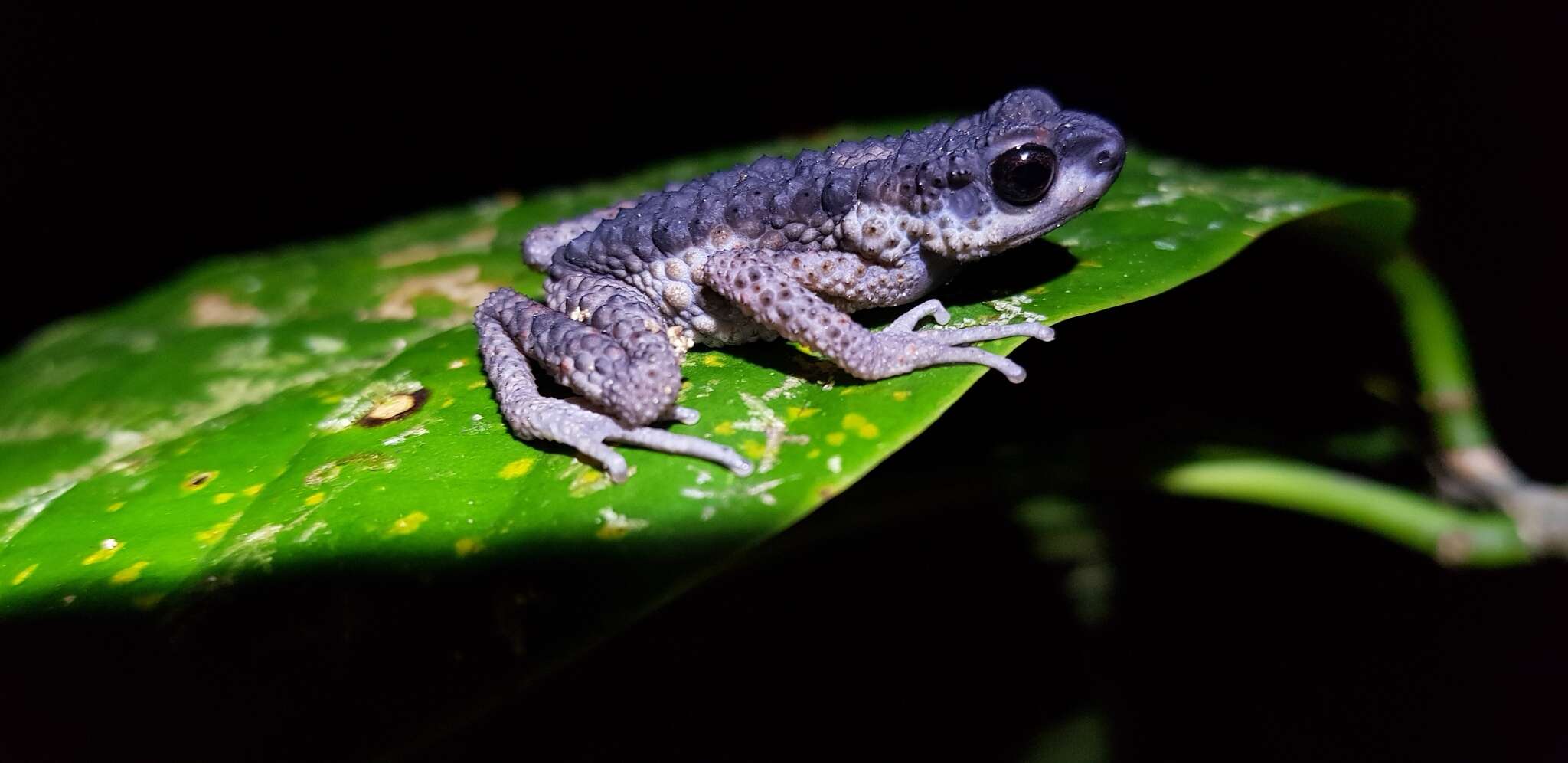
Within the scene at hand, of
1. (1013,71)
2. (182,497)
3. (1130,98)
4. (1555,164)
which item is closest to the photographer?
(182,497)

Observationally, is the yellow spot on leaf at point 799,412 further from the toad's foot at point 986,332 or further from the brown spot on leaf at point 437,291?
the brown spot on leaf at point 437,291

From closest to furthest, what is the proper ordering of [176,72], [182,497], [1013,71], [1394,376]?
[182,497] < [1394,376] < [1013,71] < [176,72]

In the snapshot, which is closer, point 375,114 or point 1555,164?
point 1555,164

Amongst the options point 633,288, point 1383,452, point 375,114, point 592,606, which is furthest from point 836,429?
point 375,114

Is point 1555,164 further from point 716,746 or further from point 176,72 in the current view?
point 176,72

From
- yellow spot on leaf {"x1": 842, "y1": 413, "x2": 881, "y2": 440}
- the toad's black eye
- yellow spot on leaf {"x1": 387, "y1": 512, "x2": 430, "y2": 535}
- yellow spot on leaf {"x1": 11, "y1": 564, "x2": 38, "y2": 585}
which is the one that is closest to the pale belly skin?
the toad's black eye

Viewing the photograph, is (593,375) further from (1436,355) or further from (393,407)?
(1436,355)

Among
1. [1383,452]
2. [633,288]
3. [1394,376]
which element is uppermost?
[633,288]
